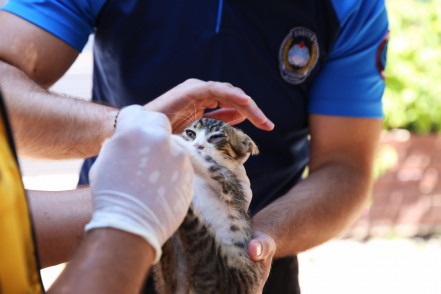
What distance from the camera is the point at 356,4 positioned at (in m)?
1.61

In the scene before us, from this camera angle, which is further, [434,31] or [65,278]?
[434,31]

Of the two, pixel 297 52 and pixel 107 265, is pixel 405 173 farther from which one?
pixel 107 265

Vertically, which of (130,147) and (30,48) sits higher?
(130,147)

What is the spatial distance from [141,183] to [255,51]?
930mm

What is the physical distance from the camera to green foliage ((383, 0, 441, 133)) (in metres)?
3.79

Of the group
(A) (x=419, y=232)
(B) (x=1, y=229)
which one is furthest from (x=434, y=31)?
(B) (x=1, y=229)

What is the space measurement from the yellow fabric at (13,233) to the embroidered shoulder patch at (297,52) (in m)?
1.12

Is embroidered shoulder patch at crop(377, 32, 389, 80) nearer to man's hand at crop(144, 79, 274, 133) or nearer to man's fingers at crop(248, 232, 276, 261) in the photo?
man's hand at crop(144, 79, 274, 133)

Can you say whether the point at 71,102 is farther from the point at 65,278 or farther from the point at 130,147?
the point at 65,278

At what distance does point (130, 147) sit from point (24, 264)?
23 cm

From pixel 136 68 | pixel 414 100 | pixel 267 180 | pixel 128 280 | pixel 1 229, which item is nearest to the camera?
pixel 1 229

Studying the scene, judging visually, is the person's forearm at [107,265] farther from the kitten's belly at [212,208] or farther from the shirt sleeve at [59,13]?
the shirt sleeve at [59,13]

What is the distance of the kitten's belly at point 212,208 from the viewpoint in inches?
37.1

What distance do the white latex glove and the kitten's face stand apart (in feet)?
1.17
